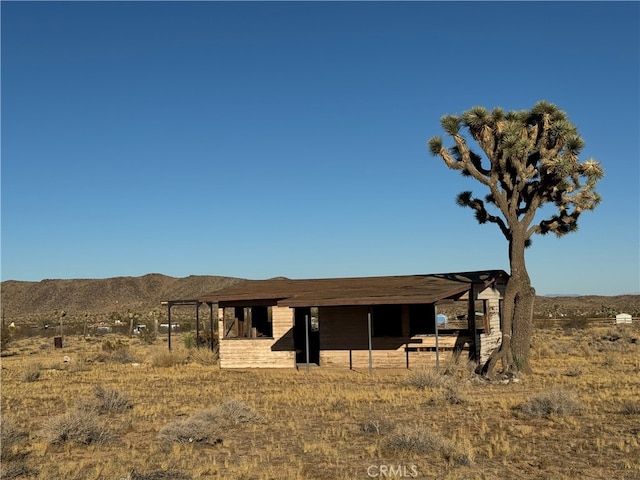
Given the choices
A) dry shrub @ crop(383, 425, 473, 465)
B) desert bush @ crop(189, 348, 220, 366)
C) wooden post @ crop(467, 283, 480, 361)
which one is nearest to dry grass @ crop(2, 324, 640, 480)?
dry shrub @ crop(383, 425, 473, 465)

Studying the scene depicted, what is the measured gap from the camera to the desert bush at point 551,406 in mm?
13195

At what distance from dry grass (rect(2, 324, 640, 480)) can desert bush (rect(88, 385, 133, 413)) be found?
0.12 ft

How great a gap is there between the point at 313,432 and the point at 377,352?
449 inches

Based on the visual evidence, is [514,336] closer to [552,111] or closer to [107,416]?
[552,111]

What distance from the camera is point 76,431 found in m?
11.8

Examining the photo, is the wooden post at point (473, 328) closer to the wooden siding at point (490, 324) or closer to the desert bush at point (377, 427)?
the wooden siding at point (490, 324)

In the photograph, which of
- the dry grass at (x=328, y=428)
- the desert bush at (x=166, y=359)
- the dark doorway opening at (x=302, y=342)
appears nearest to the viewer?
the dry grass at (x=328, y=428)

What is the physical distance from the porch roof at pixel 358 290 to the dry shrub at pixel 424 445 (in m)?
9.47

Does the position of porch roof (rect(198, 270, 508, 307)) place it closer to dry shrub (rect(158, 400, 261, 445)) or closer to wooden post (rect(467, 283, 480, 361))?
wooden post (rect(467, 283, 480, 361))

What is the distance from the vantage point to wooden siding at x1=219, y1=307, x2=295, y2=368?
25.0 m

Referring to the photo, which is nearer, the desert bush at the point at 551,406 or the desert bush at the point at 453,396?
the desert bush at the point at 551,406

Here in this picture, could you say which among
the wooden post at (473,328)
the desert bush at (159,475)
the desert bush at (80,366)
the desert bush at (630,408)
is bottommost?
the desert bush at (80,366)

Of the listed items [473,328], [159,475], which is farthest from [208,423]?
[473,328]

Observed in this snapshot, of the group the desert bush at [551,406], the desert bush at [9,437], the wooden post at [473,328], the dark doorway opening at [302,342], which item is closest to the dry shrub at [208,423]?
the desert bush at [9,437]
